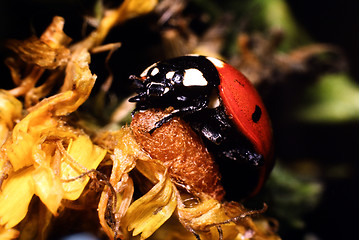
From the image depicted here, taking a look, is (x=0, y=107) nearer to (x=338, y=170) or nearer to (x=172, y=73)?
(x=172, y=73)

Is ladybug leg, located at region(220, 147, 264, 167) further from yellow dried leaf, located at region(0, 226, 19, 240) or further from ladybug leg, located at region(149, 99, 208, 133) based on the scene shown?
yellow dried leaf, located at region(0, 226, 19, 240)

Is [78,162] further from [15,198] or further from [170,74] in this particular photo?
[170,74]

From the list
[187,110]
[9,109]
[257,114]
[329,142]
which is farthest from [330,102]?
[9,109]

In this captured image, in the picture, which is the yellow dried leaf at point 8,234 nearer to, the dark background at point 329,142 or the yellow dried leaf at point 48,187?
the yellow dried leaf at point 48,187

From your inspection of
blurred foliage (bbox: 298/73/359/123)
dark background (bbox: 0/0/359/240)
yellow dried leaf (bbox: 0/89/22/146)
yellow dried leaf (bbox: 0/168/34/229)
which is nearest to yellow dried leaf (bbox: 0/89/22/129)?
yellow dried leaf (bbox: 0/89/22/146)

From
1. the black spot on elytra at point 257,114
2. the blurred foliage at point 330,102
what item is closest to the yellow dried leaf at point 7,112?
the black spot on elytra at point 257,114

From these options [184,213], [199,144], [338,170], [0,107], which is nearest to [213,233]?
[184,213]
